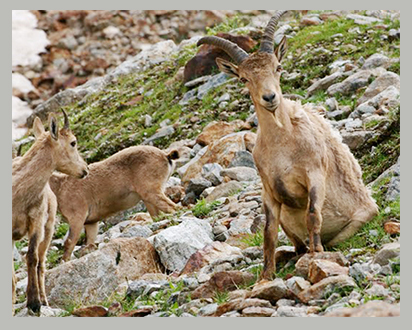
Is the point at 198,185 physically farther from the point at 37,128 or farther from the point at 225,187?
the point at 37,128

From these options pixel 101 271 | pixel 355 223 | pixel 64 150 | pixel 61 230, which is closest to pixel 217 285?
pixel 355 223

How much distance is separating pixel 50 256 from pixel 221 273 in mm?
6941

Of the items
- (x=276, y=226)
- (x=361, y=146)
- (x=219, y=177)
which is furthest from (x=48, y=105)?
(x=276, y=226)

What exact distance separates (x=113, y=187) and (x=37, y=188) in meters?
5.65

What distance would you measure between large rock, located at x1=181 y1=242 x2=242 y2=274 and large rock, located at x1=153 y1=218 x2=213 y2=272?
1.42 ft

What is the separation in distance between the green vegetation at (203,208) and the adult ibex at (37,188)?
269 centimetres

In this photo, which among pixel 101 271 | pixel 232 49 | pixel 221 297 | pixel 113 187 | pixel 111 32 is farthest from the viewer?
pixel 111 32

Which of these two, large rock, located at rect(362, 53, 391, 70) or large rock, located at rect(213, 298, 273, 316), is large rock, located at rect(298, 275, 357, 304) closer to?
large rock, located at rect(213, 298, 273, 316)

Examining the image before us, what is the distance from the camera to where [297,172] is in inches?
411

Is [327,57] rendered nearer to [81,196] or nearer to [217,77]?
[217,77]

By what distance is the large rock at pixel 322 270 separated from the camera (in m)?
9.30

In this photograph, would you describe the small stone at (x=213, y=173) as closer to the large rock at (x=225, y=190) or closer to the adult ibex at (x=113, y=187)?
the adult ibex at (x=113, y=187)

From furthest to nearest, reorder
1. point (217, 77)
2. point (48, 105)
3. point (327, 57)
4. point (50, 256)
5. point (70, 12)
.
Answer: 1. point (70, 12)
2. point (48, 105)
3. point (217, 77)
4. point (327, 57)
5. point (50, 256)

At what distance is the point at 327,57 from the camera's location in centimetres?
2098
